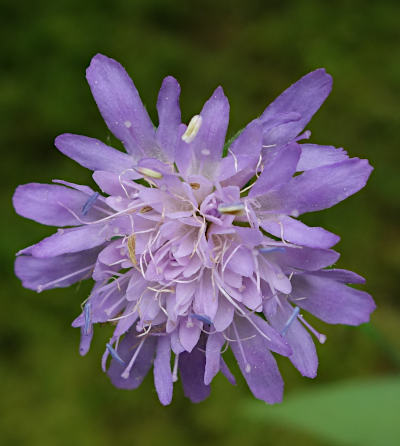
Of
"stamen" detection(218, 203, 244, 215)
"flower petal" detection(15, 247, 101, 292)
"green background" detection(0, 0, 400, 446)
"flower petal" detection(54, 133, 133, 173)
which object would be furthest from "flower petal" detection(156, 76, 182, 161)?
"green background" detection(0, 0, 400, 446)

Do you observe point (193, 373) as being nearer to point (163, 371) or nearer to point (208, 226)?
point (163, 371)

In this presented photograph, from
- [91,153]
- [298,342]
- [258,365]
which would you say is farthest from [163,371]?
[91,153]

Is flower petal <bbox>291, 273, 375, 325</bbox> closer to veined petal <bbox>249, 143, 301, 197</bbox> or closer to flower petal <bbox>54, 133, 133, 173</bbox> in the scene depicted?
veined petal <bbox>249, 143, 301, 197</bbox>

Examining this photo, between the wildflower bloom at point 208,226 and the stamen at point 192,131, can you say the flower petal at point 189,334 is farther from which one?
the stamen at point 192,131

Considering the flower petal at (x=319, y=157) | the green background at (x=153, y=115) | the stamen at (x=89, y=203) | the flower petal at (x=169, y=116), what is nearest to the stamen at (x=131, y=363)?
the stamen at (x=89, y=203)

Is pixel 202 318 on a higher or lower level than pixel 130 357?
higher

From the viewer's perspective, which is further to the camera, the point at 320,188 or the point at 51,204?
the point at 51,204

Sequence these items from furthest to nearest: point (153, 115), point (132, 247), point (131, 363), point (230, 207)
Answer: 1. point (153, 115)
2. point (131, 363)
3. point (132, 247)
4. point (230, 207)

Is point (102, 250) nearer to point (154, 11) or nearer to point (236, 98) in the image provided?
point (236, 98)
